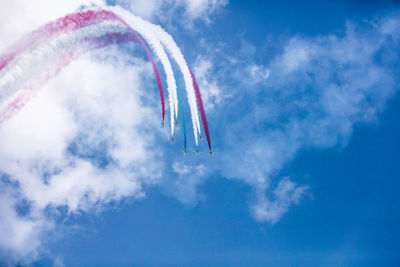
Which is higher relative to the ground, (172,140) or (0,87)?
(172,140)

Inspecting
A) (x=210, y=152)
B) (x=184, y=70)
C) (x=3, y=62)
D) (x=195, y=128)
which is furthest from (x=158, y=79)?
(x=3, y=62)

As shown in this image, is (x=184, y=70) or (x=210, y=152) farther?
(x=210, y=152)

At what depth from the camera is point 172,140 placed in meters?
23.9

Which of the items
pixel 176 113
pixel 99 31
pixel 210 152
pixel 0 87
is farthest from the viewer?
pixel 210 152

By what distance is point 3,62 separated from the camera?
1609 centimetres

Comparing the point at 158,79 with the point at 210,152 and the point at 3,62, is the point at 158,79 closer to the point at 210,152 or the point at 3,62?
the point at 210,152

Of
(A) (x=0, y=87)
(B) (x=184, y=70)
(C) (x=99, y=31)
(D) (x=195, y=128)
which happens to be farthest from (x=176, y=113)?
(A) (x=0, y=87)

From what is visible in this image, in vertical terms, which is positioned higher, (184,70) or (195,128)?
(184,70)

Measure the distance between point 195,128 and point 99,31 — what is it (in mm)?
10693

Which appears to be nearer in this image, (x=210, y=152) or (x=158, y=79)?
(x=158, y=79)

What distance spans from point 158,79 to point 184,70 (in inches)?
93.1

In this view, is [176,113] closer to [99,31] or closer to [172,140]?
[172,140]

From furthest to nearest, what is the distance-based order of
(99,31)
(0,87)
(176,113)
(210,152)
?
(210,152) < (176,113) < (99,31) < (0,87)

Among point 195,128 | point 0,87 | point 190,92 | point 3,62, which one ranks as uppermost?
point 190,92
